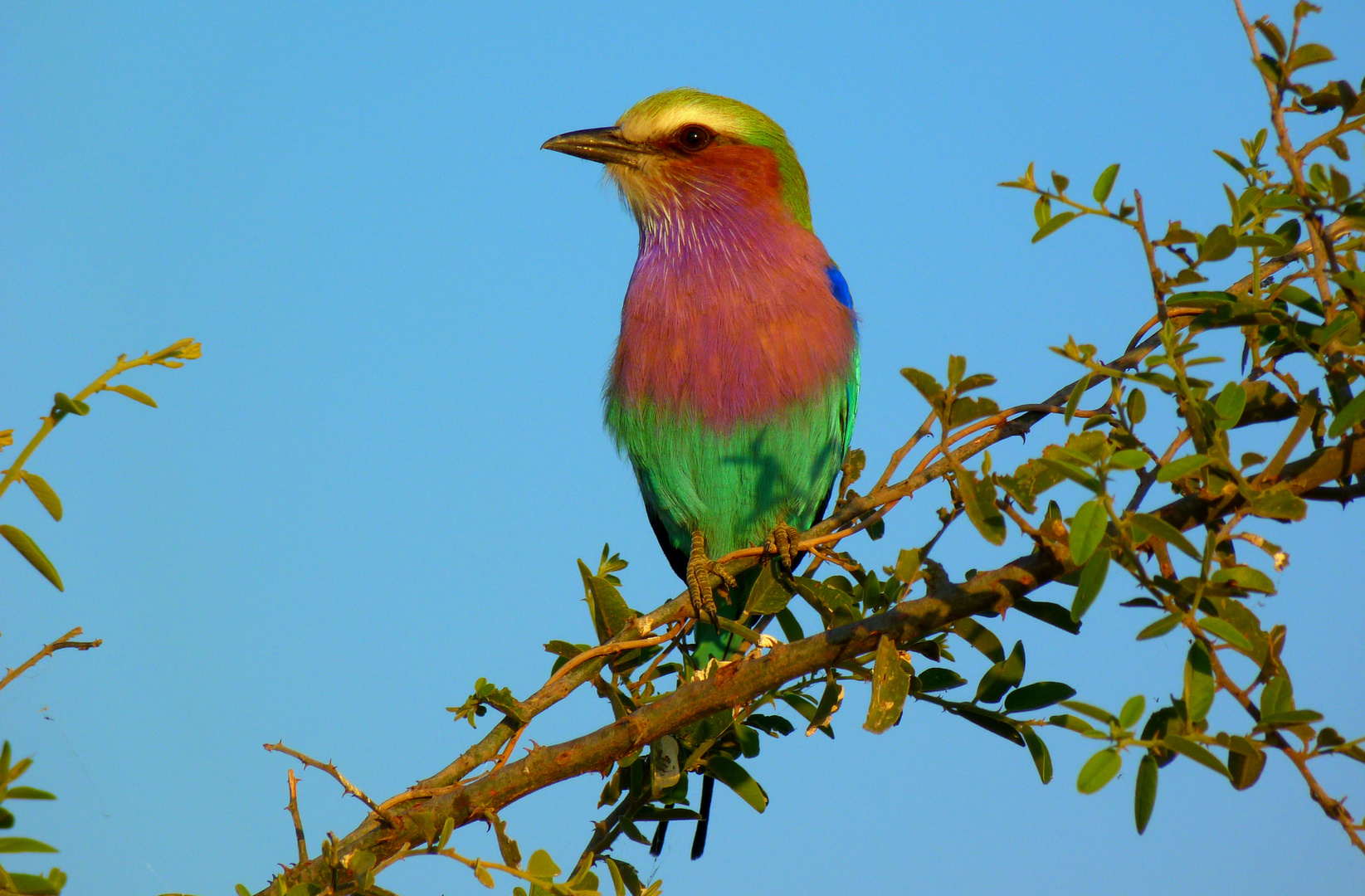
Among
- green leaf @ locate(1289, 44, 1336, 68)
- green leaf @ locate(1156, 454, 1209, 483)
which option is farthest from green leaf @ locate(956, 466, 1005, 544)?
green leaf @ locate(1289, 44, 1336, 68)

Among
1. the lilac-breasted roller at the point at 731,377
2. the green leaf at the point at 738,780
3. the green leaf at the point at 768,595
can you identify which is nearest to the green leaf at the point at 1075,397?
the green leaf at the point at 768,595

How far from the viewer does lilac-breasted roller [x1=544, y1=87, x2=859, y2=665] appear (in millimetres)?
4340

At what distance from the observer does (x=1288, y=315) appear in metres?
1.91

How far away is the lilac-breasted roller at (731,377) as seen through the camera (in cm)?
434

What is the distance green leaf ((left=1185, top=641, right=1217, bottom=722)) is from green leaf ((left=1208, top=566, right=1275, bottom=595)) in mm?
108

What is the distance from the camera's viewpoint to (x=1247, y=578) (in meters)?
1.66

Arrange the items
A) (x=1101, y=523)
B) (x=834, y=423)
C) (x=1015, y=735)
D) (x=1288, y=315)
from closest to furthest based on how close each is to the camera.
→ (x=1101, y=523)
(x=1288, y=315)
(x=1015, y=735)
(x=834, y=423)

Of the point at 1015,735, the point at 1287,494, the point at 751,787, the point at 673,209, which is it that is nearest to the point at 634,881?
the point at 751,787

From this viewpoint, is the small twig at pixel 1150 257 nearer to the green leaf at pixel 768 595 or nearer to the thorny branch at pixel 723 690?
the thorny branch at pixel 723 690

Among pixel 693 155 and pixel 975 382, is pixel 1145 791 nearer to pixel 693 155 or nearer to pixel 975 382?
pixel 975 382

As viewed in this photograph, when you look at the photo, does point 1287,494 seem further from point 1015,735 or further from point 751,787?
point 751,787

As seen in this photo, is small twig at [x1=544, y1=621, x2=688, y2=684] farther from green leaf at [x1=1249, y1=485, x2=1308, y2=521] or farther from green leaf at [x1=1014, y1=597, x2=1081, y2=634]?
green leaf at [x1=1249, y1=485, x2=1308, y2=521]

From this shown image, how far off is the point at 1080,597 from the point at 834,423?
2898mm

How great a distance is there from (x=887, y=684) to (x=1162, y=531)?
2.18 feet
